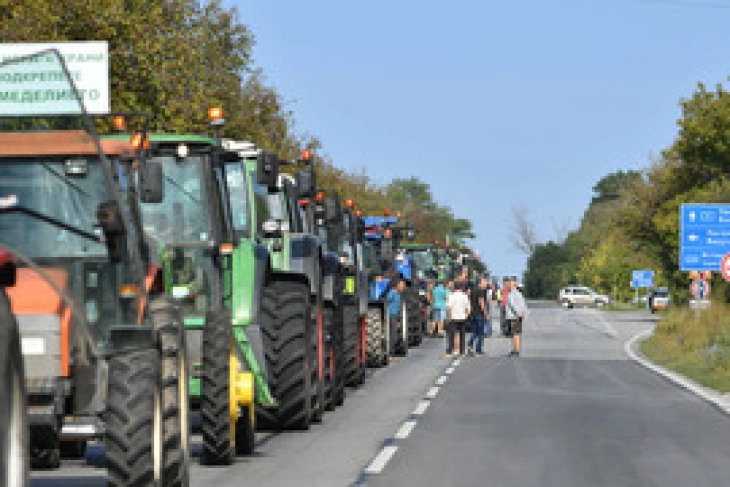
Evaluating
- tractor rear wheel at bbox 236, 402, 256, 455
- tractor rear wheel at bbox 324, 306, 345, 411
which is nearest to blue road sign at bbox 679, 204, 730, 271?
tractor rear wheel at bbox 324, 306, 345, 411

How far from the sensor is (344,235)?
29.6m

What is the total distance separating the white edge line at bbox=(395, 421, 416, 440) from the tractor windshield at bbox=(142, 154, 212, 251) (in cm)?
363

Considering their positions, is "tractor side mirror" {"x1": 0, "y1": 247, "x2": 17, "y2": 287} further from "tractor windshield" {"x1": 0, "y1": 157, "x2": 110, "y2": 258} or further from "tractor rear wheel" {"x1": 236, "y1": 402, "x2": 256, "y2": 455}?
"tractor rear wheel" {"x1": 236, "y1": 402, "x2": 256, "y2": 455}

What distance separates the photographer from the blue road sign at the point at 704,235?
45.0 meters

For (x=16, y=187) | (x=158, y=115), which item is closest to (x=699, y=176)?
(x=158, y=115)

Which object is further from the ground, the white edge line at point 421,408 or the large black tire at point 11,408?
the large black tire at point 11,408

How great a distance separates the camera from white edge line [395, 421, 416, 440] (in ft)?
59.9

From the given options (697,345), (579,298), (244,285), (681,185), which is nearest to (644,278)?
(579,298)

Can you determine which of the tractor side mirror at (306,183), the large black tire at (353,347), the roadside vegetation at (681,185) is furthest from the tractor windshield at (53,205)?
the roadside vegetation at (681,185)

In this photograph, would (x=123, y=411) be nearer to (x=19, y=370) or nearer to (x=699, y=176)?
(x=19, y=370)

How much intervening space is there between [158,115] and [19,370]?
31.9m

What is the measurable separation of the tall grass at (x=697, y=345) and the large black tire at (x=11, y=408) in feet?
68.7

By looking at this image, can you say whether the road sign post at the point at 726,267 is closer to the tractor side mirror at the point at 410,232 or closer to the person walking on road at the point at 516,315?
the person walking on road at the point at 516,315

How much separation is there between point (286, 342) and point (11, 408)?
36.4ft
